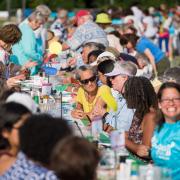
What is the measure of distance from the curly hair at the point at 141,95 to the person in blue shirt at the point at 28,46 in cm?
450

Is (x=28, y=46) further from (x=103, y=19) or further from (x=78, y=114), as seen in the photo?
(x=78, y=114)

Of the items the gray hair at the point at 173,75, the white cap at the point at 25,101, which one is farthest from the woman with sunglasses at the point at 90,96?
the white cap at the point at 25,101

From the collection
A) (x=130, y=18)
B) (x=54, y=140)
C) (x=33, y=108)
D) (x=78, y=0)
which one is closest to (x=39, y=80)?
(x=33, y=108)

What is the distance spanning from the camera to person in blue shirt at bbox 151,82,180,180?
5270mm

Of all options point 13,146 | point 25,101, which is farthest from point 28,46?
point 13,146

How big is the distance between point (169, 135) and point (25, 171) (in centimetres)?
152

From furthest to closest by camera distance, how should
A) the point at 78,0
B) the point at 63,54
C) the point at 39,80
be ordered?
the point at 78,0
the point at 63,54
the point at 39,80

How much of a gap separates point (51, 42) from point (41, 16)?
134 cm

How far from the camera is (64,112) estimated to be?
733cm

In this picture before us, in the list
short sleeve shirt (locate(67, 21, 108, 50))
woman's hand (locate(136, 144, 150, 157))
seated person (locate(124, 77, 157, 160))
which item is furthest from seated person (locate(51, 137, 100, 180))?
short sleeve shirt (locate(67, 21, 108, 50))

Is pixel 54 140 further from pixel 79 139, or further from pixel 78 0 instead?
pixel 78 0

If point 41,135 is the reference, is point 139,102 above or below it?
above

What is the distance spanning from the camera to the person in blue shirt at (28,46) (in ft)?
36.6

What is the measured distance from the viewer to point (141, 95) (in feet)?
20.8
